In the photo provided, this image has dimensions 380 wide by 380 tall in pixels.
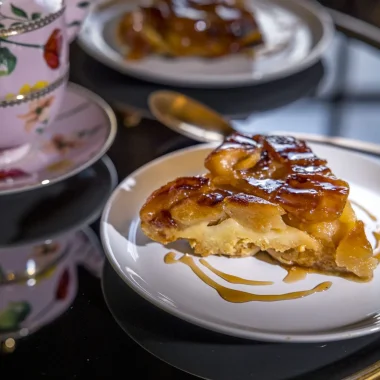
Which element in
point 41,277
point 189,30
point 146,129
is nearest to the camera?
point 41,277

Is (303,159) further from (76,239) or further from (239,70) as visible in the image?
(239,70)

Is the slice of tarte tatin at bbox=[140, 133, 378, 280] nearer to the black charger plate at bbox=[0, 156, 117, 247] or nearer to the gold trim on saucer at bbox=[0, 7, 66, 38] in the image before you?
the black charger plate at bbox=[0, 156, 117, 247]

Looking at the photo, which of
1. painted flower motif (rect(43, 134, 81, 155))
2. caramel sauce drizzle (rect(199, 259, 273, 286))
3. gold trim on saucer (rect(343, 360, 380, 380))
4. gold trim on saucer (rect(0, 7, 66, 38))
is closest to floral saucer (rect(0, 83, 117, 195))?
painted flower motif (rect(43, 134, 81, 155))

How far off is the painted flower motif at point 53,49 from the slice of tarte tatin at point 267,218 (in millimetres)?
222

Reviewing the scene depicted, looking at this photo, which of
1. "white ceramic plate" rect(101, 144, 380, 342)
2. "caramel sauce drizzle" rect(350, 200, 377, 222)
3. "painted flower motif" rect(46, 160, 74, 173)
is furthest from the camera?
"painted flower motif" rect(46, 160, 74, 173)

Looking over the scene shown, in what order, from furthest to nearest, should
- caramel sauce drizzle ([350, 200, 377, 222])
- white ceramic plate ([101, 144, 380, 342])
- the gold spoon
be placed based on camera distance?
the gold spoon
caramel sauce drizzle ([350, 200, 377, 222])
white ceramic plate ([101, 144, 380, 342])

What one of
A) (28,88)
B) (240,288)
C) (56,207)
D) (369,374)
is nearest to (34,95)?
(28,88)

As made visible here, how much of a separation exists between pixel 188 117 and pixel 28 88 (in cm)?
26

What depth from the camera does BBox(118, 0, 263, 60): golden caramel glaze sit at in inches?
48.1

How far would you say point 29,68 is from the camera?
868 mm

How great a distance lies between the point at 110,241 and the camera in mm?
763

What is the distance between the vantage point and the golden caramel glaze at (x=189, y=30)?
122 centimetres

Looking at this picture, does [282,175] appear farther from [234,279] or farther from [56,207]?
[56,207]

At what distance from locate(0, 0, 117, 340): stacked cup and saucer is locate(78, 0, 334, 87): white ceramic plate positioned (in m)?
0.17
